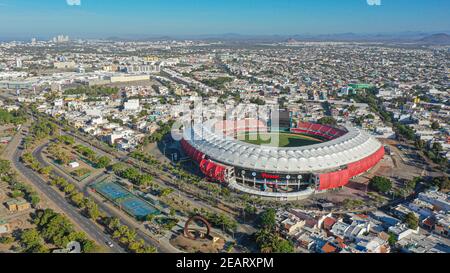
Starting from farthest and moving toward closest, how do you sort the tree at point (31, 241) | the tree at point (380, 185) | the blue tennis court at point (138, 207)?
1. the tree at point (380, 185)
2. the blue tennis court at point (138, 207)
3. the tree at point (31, 241)

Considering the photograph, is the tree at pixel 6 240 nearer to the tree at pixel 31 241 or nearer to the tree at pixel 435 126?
the tree at pixel 31 241

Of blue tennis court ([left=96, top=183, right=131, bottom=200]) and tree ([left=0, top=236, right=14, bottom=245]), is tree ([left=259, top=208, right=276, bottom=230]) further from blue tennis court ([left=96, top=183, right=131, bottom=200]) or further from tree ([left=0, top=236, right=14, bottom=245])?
tree ([left=0, top=236, right=14, bottom=245])

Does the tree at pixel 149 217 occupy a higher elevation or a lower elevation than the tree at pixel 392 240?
higher

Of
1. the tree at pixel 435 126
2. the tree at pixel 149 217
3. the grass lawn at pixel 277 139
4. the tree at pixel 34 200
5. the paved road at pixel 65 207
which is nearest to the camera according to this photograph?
the paved road at pixel 65 207

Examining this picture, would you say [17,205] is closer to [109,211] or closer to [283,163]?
[109,211]

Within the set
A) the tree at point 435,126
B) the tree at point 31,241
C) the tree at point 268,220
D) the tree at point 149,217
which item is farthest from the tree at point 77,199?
the tree at point 435,126

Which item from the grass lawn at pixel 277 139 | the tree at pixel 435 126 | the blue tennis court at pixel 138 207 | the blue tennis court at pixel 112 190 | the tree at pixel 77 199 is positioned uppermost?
the tree at pixel 435 126
